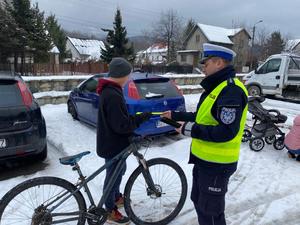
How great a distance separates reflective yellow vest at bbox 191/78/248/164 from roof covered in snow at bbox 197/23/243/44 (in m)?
51.0

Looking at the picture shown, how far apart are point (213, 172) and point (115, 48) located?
27522 millimetres

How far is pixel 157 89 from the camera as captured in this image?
6.46 m

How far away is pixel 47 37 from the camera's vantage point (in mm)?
24562

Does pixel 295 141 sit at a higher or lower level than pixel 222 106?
lower

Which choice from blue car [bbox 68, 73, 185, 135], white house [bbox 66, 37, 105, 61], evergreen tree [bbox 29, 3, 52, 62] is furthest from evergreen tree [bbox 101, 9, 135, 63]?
white house [bbox 66, 37, 105, 61]

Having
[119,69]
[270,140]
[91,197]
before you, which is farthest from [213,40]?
[91,197]

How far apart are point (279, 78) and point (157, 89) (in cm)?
923

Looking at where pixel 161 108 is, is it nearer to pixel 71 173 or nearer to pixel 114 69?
pixel 71 173

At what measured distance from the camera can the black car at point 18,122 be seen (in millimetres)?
4402

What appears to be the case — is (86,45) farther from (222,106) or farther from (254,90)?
(222,106)

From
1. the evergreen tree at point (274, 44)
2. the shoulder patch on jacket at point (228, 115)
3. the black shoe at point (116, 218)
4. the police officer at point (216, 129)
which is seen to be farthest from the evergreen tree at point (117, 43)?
the evergreen tree at point (274, 44)

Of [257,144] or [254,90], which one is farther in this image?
[254,90]

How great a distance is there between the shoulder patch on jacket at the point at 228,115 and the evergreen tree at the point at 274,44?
53568 millimetres

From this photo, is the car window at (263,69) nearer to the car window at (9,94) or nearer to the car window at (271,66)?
the car window at (271,66)
